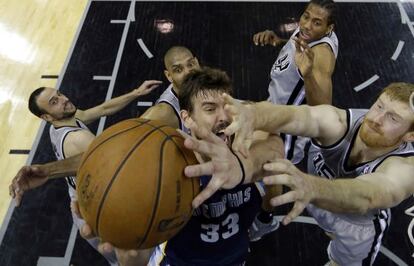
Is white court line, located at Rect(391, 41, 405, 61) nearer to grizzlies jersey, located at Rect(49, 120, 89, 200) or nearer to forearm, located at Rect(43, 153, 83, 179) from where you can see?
grizzlies jersey, located at Rect(49, 120, 89, 200)

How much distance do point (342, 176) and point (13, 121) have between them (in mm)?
3909

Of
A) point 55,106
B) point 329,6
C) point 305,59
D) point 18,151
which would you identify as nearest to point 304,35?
point 329,6

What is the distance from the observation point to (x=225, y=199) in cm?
222

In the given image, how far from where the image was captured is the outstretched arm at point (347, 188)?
167 centimetres

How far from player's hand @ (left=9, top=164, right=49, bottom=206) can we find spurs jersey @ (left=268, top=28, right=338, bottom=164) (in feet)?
6.64

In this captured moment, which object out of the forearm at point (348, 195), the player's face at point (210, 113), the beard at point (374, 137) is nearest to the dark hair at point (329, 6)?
the beard at point (374, 137)

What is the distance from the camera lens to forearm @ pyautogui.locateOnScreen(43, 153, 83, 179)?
2556 millimetres

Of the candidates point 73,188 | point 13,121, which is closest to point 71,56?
point 13,121

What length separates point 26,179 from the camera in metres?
2.48

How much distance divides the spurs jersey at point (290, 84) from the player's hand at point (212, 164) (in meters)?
1.94

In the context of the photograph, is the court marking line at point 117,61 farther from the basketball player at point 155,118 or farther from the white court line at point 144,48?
the basketball player at point 155,118

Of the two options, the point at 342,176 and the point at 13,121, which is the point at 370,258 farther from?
the point at 13,121

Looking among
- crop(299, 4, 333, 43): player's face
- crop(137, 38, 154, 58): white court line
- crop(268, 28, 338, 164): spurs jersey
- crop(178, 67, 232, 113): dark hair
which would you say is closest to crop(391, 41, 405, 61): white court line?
crop(268, 28, 338, 164): spurs jersey

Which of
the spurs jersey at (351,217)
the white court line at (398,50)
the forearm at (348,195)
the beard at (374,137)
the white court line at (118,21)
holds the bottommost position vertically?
the spurs jersey at (351,217)
